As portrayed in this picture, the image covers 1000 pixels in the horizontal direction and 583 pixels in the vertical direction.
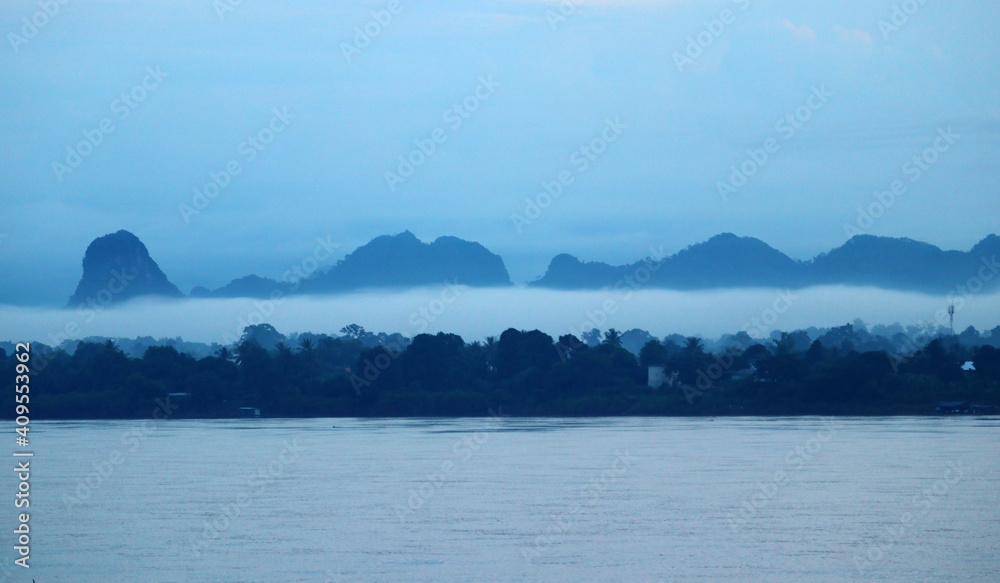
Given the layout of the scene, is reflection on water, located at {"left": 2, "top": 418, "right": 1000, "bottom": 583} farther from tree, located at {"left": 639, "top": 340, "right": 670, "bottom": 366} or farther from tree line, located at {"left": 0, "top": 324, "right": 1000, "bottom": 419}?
tree, located at {"left": 639, "top": 340, "right": 670, "bottom": 366}

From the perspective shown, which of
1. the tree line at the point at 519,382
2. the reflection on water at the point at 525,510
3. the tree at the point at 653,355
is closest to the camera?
the reflection on water at the point at 525,510

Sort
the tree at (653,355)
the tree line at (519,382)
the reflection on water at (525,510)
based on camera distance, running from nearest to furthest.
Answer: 1. the reflection on water at (525,510)
2. the tree line at (519,382)
3. the tree at (653,355)

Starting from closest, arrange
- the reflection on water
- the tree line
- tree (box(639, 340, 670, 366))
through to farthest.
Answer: the reflection on water, the tree line, tree (box(639, 340, 670, 366))

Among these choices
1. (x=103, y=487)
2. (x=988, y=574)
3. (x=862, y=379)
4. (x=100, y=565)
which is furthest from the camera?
(x=862, y=379)

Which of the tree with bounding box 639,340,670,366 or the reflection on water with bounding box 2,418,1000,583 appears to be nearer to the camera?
the reflection on water with bounding box 2,418,1000,583

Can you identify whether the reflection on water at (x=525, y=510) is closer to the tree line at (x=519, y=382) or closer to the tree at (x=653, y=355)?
the tree line at (x=519, y=382)

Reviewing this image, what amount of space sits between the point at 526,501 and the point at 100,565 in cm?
974

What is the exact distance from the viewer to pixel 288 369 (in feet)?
242

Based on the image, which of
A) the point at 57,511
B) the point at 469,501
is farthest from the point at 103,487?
the point at 469,501

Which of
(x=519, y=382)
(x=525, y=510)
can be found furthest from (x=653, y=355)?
(x=525, y=510)

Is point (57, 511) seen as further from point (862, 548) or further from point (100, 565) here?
point (862, 548)

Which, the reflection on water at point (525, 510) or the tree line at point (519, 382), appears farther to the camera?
the tree line at point (519, 382)

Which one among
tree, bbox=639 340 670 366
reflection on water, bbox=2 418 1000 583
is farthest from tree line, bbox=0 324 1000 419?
reflection on water, bbox=2 418 1000 583

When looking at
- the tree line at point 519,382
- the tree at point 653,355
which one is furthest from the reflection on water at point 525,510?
the tree at point 653,355
